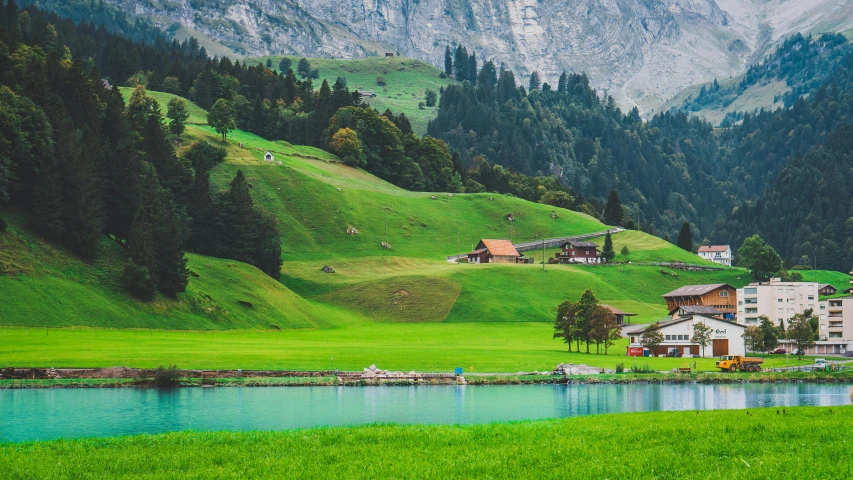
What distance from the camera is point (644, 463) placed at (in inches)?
928

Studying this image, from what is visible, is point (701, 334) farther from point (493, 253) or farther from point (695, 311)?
point (493, 253)

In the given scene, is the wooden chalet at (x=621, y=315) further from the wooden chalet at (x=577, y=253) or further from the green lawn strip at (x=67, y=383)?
the green lawn strip at (x=67, y=383)

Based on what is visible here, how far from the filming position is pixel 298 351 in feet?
269

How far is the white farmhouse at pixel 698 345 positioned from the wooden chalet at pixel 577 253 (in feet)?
245

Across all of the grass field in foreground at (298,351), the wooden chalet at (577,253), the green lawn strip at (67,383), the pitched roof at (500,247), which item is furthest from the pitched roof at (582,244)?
the green lawn strip at (67,383)

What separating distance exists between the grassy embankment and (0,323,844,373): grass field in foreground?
0.25 metres

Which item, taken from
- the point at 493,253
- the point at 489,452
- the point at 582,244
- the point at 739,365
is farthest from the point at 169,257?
the point at 582,244

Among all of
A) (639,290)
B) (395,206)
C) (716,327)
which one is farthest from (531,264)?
(716,327)

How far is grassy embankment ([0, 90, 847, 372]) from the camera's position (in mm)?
79062

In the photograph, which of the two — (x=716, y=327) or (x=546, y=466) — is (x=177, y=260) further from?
(x=546, y=466)

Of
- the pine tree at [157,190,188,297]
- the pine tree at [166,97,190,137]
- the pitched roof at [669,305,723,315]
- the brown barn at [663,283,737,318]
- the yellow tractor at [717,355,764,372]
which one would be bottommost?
the yellow tractor at [717,355,764,372]

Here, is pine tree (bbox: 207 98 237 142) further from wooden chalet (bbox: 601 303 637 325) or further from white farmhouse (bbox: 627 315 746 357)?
white farmhouse (bbox: 627 315 746 357)

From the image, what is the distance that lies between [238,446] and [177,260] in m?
77.2

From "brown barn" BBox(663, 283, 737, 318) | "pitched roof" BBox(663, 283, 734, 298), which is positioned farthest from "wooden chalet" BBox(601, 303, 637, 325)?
"pitched roof" BBox(663, 283, 734, 298)
